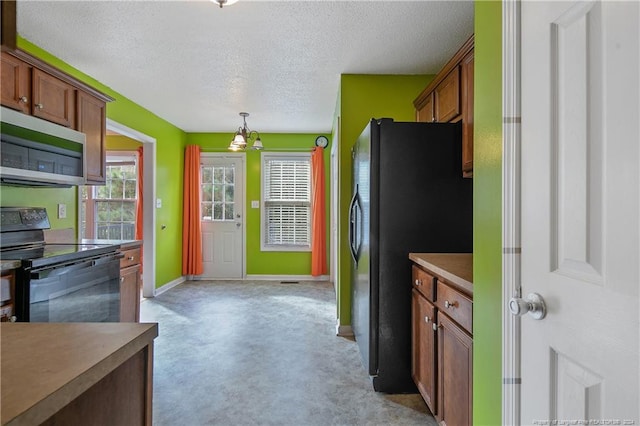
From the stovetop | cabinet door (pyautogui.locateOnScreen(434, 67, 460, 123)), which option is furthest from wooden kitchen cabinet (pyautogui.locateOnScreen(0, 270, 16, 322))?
cabinet door (pyautogui.locateOnScreen(434, 67, 460, 123))

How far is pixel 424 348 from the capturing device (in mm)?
1910

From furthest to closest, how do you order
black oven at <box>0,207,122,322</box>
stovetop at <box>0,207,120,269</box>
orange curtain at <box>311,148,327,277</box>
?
orange curtain at <box>311,148,327,277</box>, stovetop at <box>0,207,120,269</box>, black oven at <box>0,207,122,322</box>

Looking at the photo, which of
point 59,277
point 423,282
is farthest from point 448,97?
point 59,277

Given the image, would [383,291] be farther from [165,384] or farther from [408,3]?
[408,3]

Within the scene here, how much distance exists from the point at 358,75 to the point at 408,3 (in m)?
1.19

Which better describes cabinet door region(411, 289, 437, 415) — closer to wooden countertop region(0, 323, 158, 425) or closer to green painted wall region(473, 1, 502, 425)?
green painted wall region(473, 1, 502, 425)

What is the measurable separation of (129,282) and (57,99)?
1487mm

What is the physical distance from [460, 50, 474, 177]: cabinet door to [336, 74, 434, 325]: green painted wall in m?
1.23

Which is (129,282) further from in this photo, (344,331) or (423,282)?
(423,282)

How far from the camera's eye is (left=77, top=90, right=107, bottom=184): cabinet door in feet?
9.26

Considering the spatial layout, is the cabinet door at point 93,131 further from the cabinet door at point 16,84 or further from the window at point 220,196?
the window at point 220,196

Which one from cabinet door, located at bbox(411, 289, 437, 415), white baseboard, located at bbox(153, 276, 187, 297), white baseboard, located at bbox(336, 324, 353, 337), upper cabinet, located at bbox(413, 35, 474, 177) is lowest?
white baseboard, located at bbox(336, 324, 353, 337)
